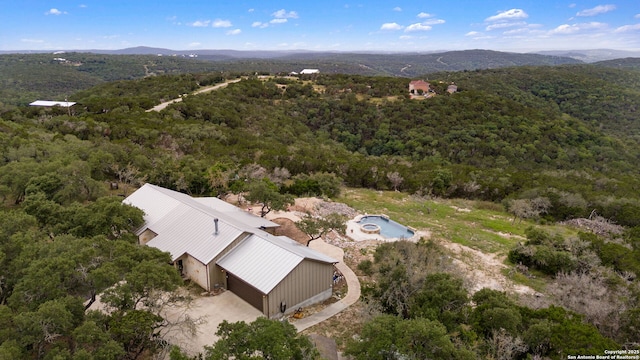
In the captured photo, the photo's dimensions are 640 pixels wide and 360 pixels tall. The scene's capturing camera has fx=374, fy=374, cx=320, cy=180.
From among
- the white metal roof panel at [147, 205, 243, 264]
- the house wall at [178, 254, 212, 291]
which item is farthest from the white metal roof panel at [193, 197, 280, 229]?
the house wall at [178, 254, 212, 291]

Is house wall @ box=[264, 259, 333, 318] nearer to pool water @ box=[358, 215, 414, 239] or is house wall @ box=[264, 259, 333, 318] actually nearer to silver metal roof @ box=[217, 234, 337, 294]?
silver metal roof @ box=[217, 234, 337, 294]

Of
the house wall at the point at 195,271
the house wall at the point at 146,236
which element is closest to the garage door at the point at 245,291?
the house wall at the point at 195,271

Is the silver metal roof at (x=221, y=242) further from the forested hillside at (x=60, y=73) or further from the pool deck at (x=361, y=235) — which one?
the forested hillside at (x=60, y=73)

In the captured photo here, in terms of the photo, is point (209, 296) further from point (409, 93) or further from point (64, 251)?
point (409, 93)

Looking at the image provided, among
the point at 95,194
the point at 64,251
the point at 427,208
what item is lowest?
the point at 427,208

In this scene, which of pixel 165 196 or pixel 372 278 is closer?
pixel 372 278

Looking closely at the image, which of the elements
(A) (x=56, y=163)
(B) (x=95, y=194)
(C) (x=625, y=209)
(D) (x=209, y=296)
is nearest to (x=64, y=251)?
(D) (x=209, y=296)
